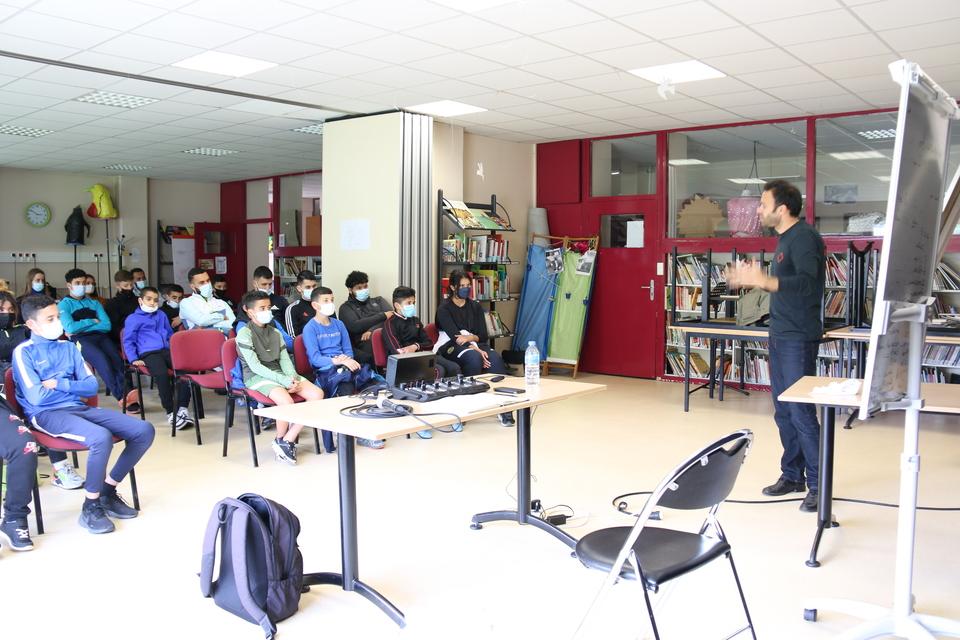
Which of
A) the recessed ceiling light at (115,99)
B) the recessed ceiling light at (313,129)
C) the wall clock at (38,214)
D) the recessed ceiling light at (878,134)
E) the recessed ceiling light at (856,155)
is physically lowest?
the wall clock at (38,214)

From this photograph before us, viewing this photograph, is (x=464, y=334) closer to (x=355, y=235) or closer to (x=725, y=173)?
(x=355, y=235)

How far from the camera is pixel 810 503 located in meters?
4.23

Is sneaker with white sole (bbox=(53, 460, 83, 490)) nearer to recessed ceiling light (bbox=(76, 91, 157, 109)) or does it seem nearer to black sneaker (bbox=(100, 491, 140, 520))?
black sneaker (bbox=(100, 491, 140, 520))

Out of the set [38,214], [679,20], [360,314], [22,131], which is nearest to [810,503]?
[679,20]

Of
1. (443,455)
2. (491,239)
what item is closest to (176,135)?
(491,239)

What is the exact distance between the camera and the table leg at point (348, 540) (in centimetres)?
309

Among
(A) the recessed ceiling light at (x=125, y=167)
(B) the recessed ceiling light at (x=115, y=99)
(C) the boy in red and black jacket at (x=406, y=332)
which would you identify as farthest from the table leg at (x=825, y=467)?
(A) the recessed ceiling light at (x=125, y=167)

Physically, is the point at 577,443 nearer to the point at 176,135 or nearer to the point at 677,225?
the point at 677,225

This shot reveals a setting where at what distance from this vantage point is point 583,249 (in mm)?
9422

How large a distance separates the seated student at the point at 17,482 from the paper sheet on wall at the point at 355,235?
4.59m

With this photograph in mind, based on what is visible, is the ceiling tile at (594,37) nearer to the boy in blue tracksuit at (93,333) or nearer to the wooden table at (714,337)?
the wooden table at (714,337)

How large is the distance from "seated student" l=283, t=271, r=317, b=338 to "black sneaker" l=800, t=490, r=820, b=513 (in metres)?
4.42

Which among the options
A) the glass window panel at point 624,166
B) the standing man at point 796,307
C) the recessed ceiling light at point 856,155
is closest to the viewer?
the standing man at point 796,307

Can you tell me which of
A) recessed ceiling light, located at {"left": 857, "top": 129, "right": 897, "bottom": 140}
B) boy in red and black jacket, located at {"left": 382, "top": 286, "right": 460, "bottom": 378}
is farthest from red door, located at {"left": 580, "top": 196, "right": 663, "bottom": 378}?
boy in red and black jacket, located at {"left": 382, "top": 286, "right": 460, "bottom": 378}
